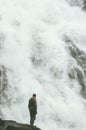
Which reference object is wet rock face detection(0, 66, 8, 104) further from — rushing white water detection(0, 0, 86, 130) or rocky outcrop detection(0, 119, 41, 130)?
rocky outcrop detection(0, 119, 41, 130)

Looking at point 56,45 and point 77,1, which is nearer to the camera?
point 56,45

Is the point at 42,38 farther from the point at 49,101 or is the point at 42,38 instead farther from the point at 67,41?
the point at 49,101

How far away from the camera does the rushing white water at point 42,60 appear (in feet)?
77.4

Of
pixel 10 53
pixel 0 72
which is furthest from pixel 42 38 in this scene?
pixel 0 72

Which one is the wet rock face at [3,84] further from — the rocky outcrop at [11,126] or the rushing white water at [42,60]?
the rocky outcrop at [11,126]

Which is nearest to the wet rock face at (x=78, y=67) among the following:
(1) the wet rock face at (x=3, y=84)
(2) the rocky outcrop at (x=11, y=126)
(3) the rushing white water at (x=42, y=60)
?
(3) the rushing white water at (x=42, y=60)

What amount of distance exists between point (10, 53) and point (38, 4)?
6462mm

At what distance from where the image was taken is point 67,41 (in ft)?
89.6

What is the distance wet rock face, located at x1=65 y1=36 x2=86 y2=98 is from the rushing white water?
24 centimetres

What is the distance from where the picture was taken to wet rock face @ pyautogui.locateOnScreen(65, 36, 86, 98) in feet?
83.0

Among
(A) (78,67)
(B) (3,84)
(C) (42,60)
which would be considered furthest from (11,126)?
(A) (78,67)

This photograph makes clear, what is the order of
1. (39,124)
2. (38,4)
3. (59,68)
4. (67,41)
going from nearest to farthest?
(39,124), (59,68), (67,41), (38,4)

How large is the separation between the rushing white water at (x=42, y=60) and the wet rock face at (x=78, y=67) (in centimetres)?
24

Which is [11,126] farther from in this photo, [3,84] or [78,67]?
[78,67]
